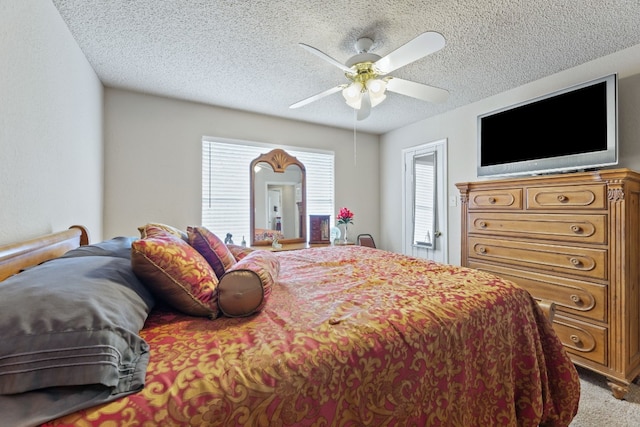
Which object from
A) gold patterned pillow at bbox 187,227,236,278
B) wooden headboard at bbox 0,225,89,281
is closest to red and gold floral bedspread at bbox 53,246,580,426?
gold patterned pillow at bbox 187,227,236,278

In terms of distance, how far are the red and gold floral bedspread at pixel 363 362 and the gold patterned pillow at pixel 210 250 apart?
0.26m

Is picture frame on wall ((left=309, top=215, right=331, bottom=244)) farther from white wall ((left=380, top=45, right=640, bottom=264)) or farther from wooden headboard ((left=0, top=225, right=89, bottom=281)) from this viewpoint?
wooden headboard ((left=0, top=225, right=89, bottom=281))

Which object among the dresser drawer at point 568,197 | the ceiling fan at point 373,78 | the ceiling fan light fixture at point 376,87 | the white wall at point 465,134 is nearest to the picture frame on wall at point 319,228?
the white wall at point 465,134

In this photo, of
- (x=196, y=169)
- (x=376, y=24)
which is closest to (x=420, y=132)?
(x=376, y=24)

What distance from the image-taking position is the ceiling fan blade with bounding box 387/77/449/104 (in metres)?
2.00

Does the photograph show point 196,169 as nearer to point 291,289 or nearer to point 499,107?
point 291,289

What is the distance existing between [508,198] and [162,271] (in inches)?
103

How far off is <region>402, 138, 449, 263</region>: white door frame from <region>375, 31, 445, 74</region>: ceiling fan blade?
2.07 metres

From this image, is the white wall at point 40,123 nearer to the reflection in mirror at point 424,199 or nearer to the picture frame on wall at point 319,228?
the picture frame on wall at point 319,228

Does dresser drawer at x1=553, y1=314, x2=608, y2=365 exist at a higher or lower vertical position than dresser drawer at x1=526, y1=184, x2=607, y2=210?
lower

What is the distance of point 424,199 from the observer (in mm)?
3844

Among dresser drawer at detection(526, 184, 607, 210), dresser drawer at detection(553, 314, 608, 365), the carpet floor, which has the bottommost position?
the carpet floor

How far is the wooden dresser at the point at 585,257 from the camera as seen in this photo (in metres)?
1.84

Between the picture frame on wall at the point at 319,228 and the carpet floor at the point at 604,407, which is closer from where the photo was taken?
the carpet floor at the point at 604,407
